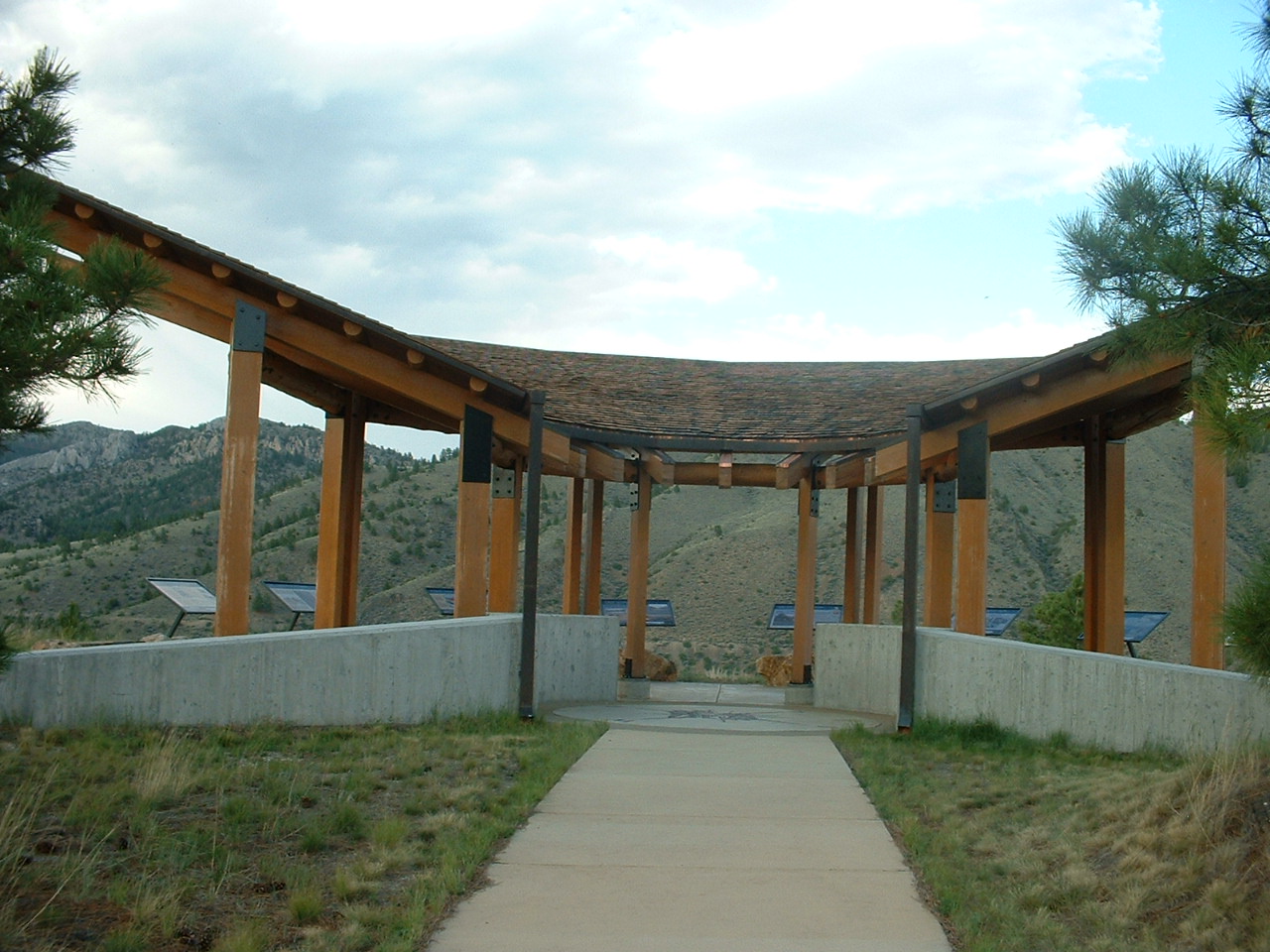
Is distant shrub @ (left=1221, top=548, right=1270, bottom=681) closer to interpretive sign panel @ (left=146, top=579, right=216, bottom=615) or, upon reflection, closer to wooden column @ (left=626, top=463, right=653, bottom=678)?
wooden column @ (left=626, top=463, right=653, bottom=678)

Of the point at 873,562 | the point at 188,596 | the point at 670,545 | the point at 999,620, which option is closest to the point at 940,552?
the point at 873,562

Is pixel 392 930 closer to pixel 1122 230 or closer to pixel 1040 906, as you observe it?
pixel 1040 906

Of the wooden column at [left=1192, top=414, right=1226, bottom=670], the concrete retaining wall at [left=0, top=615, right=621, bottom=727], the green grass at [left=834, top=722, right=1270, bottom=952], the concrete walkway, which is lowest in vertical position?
the concrete walkway

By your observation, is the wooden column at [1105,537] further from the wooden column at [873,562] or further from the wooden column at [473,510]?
the wooden column at [473,510]

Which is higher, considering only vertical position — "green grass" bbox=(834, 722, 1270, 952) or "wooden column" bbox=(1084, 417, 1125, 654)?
"wooden column" bbox=(1084, 417, 1125, 654)

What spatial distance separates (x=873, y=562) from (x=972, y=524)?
5868 mm

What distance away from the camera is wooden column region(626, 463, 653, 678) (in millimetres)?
17688

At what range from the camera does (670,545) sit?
170 ft

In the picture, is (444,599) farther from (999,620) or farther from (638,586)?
(999,620)

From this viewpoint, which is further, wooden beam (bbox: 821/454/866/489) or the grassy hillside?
the grassy hillside

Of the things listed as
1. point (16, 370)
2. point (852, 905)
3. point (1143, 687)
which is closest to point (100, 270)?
point (16, 370)

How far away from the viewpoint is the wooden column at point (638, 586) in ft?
58.0

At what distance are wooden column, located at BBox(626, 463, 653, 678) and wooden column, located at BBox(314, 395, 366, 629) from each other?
382 centimetres

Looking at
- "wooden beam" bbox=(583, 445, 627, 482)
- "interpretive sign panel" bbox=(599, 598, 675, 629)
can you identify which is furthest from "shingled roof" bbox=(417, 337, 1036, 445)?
"interpretive sign panel" bbox=(599, 598, 675, 629)
